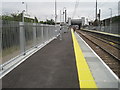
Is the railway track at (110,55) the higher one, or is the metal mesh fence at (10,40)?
the metal mesh fence at (10,40)

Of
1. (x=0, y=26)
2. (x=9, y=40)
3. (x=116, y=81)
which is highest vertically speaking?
(x=0, y=26)

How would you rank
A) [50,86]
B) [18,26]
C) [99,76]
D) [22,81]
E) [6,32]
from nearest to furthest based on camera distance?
[50,86], [22,81], [99,76], [6,32], [18,26]

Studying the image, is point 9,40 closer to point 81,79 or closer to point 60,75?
point 60,75

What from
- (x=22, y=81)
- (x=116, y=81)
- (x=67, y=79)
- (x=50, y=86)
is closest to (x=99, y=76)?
A: (x=116, y=81)

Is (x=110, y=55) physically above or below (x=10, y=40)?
below

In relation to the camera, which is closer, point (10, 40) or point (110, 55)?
point (10, 40)

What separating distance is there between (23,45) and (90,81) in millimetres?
5927

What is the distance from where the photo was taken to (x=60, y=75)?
22.3 ft

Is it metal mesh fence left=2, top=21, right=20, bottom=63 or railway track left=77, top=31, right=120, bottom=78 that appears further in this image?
railway track left=77, top=31, right=120, bottom=78

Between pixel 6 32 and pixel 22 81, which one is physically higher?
pixel 6 32

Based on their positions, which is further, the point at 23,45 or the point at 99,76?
the point at 23,45

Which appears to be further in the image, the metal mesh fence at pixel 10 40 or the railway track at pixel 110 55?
the railway track at pixel 110 55

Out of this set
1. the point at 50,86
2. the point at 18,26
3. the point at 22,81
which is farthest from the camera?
the point at 18,26

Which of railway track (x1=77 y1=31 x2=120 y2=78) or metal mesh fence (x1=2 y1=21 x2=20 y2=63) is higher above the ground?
metal mesh fence (x1=2 y1=21 x2=20 y2=63)
